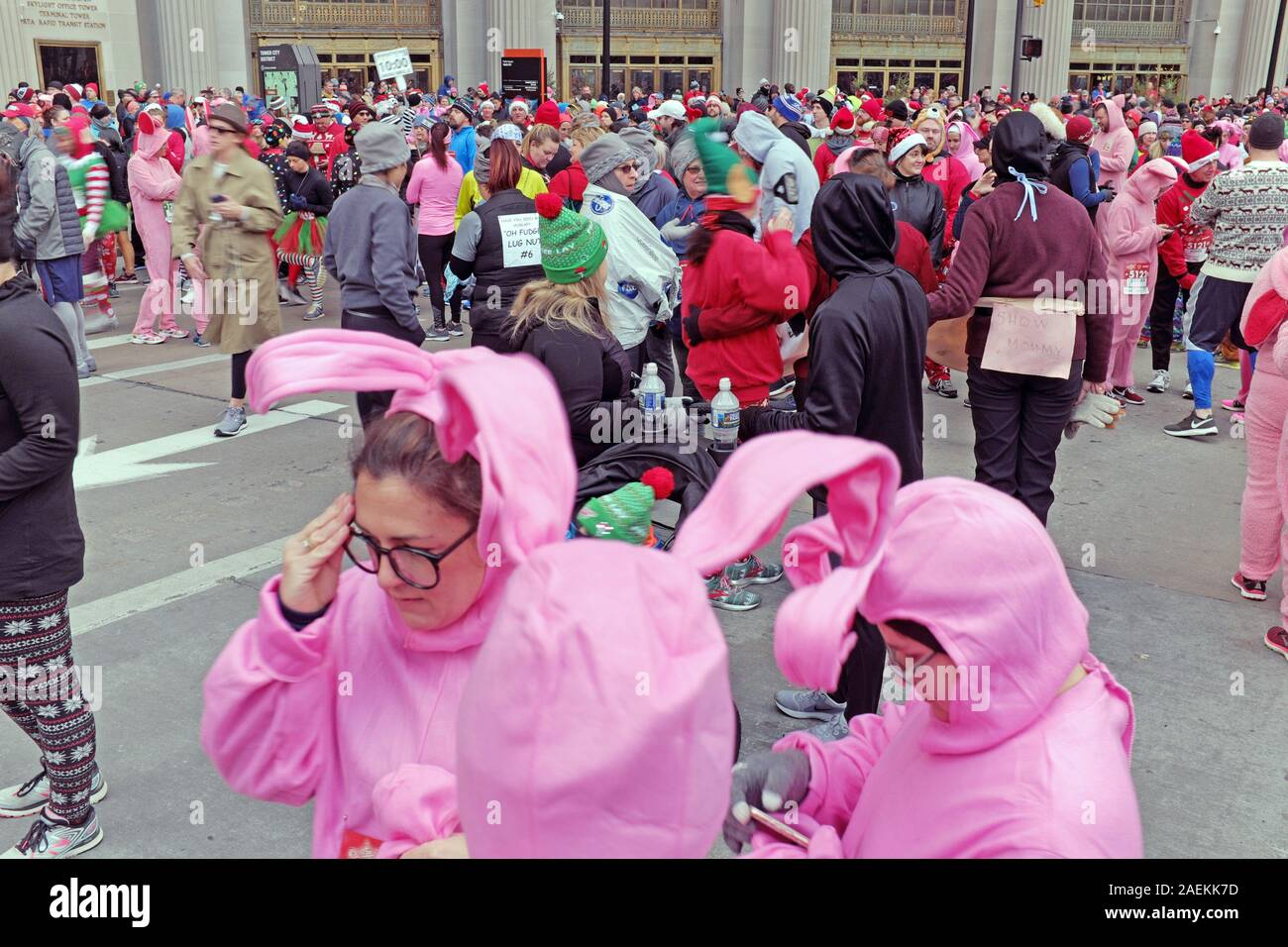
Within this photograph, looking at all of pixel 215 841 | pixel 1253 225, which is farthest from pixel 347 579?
pixel 1253 225

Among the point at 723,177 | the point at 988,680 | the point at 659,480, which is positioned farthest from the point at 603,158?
the point at 988,680

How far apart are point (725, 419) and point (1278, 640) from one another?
8.63ft

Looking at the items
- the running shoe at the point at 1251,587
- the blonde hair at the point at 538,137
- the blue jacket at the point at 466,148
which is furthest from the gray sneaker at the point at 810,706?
the blue jacket at the point at 466,148

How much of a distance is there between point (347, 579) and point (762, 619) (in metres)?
3.52

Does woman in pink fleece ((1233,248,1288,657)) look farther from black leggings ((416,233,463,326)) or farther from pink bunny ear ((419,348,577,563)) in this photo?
black leggings ((416,233,463,326))

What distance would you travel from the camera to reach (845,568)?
1.40 m

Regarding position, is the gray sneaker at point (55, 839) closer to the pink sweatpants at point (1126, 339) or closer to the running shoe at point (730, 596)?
the running shoe at point (730, 596)

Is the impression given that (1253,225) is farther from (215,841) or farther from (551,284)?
(215,841)

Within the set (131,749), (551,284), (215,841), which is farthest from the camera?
(551,284)

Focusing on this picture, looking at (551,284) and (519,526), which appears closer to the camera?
(519,526)

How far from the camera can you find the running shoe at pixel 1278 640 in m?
5.05

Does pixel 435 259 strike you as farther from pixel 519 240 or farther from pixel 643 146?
pixel 519 240

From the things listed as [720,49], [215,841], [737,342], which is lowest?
[215,841]

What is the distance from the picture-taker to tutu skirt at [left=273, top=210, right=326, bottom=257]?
12062 millimetres
